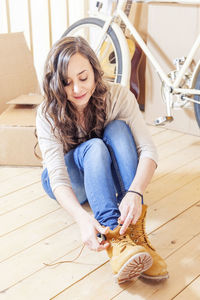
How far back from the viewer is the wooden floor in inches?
50.4

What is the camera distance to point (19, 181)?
203 centimetres

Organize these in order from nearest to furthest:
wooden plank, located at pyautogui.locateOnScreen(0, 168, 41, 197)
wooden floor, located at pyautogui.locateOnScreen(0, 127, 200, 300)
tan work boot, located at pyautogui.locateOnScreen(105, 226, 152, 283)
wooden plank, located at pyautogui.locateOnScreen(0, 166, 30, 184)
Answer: tan work boot, located at pyautogui.locateOnScreen(105, 226, 152, 283) → wooden floor, located at pyautogui.locateOnScreen(0, 127, 200, 300) → wooden plank, located at pyautogui.locateOnScreen(0, 168, 41, 197) → wooden plank, located at pyautogui.locateOnScreen(0, 166, 30, 184)

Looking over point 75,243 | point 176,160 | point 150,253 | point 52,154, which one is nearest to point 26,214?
point 75,243

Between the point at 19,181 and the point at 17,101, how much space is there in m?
0.47

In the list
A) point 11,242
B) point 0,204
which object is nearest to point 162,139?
point 0,204

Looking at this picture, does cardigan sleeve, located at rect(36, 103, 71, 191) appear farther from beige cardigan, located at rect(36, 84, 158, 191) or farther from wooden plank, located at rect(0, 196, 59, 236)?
wooden plank, located at rect(0, 196, 59, 236)

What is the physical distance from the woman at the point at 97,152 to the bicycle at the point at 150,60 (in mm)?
868

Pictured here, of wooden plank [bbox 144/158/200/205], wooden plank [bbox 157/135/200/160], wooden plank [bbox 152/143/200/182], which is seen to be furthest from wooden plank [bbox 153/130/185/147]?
wooden plank [bbox 144/158/200/205]

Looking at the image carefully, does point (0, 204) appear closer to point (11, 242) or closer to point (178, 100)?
point (11, 242)

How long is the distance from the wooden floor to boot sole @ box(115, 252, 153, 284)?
57mm

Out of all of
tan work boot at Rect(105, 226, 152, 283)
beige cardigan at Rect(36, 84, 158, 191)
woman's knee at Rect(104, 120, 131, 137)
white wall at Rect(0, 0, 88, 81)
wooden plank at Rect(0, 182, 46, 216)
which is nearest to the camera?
tan work boot at Rect(105, 226, 152, 283)

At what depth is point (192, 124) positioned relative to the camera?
8.44 feet

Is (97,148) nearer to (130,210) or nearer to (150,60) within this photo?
(130,210)

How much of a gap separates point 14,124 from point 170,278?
1.12m
